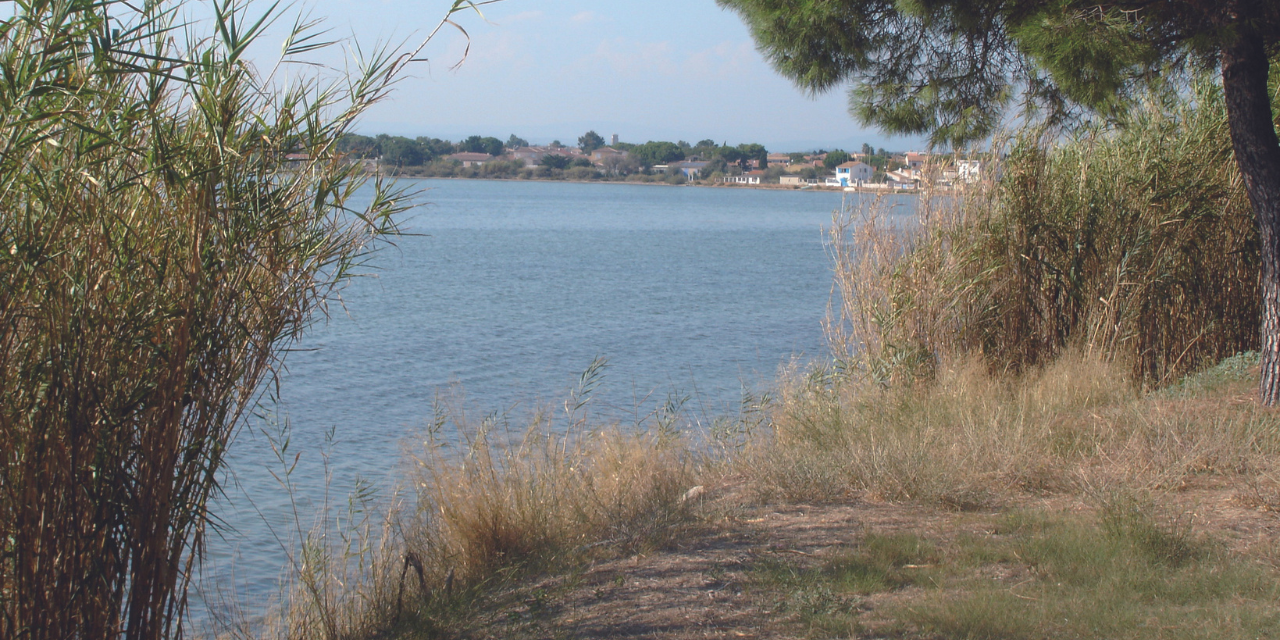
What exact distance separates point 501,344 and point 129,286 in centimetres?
1249

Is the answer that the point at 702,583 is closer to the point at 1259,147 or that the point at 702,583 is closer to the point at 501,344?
the point at 1259,147

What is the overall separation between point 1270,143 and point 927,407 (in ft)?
9.67

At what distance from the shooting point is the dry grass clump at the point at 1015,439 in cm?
548

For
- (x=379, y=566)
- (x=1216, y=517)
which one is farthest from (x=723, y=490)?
(x=1216, y=517)

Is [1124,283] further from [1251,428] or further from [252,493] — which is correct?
[252,493]

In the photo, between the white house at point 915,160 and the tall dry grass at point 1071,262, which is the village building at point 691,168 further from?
the tall dry grass at point 1071,262

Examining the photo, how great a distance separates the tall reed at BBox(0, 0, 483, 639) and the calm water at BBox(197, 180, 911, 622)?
1.28 metres

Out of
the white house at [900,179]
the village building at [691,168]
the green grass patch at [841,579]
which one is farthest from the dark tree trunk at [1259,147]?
the village building at [691,168]

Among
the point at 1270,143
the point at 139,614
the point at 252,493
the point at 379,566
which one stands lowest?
the point at 252,493

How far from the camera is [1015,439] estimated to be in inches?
235

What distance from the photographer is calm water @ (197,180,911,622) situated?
26.8 ft

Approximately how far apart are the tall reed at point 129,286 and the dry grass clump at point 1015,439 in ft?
11.0

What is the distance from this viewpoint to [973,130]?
842cm

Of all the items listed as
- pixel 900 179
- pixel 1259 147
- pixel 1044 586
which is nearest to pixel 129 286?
pixel 1044 586
